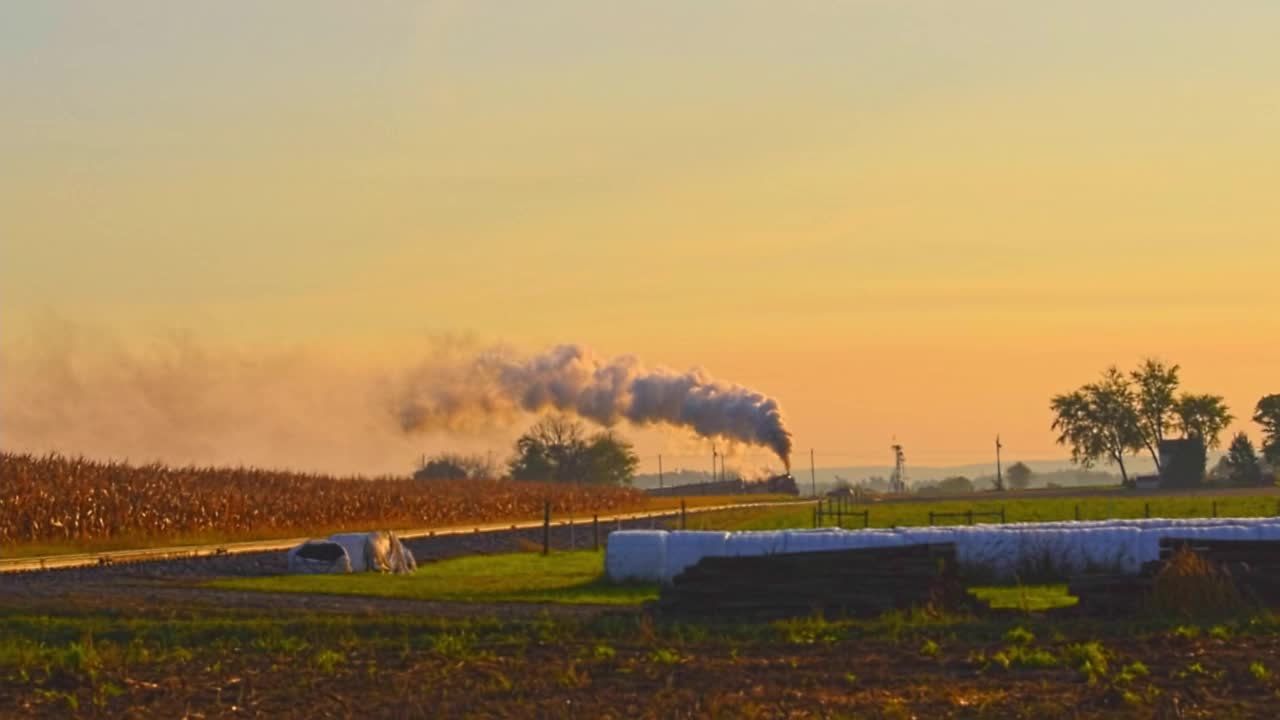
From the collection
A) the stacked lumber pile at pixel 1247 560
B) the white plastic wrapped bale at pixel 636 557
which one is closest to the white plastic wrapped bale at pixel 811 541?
the white plastic wrapped bale at pixel 636 557

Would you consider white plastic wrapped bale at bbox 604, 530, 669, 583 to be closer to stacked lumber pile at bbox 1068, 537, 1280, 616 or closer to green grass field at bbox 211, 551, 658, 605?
green grass field at bbox 211, 551, 658, 605

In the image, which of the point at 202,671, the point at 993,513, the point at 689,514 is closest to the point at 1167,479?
the point at 689,514

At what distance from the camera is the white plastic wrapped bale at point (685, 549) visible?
134 feet

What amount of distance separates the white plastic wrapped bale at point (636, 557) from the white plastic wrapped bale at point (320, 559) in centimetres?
1069

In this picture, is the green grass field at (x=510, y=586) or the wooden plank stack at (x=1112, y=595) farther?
the green grass field at (x=510, y=586)

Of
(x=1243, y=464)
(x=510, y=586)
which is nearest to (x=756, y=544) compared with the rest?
(x=510, y=586)

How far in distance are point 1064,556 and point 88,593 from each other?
20000 millimetres

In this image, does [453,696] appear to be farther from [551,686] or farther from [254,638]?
[254,638]

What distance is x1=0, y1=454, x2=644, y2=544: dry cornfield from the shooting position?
6625cm

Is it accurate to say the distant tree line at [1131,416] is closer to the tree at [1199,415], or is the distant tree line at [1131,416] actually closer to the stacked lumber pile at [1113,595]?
the tree at [1199,415]

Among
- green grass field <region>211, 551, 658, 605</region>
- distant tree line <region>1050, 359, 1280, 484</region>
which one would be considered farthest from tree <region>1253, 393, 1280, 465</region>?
green grass field <region>211, 551, 658, 605</region>

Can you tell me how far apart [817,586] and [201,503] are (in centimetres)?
4608

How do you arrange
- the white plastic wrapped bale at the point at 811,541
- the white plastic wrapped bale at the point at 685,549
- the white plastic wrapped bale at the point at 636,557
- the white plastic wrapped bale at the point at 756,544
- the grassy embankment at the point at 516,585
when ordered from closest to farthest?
1. the grassy embankment at the point at 516,585
2. the white plastic wrapped bale at the point at 811,541
3. the white plastic wrapped bale at the point at 756,544
4. the white plastic wrapped bale at the point at 685,549
5. the white plastic wrapped bale at the point at 636,557

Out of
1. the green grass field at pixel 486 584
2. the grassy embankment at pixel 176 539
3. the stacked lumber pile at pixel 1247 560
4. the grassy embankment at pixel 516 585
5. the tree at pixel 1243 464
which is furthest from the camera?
the tree at pixel 1243 464
